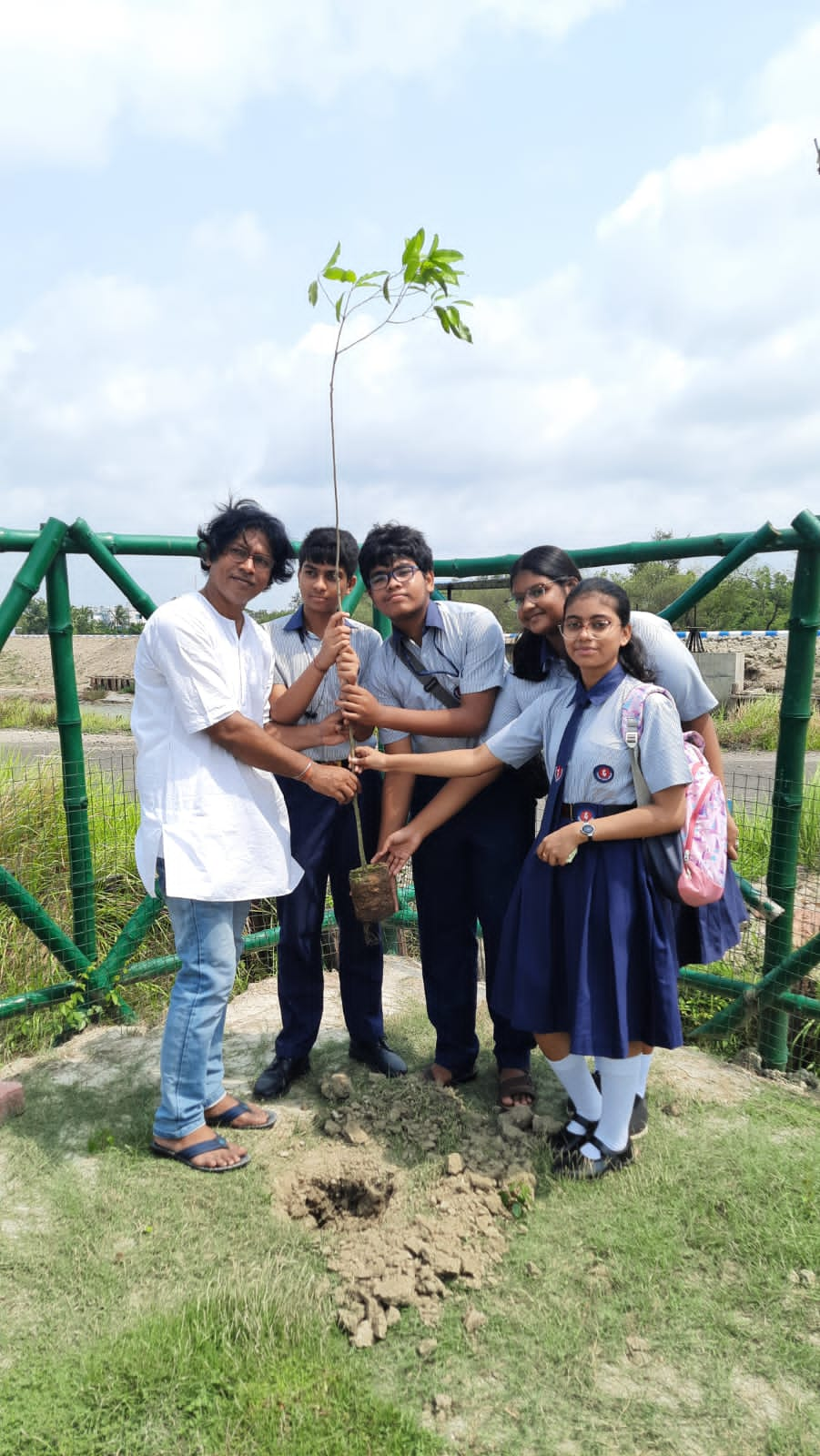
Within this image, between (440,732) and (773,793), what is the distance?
Result: 1280 mm

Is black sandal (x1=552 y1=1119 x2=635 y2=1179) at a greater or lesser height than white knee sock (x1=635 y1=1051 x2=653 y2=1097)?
lesser

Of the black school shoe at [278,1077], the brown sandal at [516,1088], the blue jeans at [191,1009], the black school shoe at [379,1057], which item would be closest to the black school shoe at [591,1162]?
the brown sandal at [516,1088]

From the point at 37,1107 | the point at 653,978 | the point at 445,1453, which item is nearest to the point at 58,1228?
the point at 37,1107

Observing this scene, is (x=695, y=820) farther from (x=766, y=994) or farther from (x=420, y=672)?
(x=766, y=994)

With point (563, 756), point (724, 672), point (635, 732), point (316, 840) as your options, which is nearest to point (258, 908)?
point (316, 840)

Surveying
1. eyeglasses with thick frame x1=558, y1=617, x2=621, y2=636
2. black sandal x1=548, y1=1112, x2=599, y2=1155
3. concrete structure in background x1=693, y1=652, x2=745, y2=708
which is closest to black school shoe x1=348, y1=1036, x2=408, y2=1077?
black sandal x1=548, y1=1112, x2=599, y2=1155

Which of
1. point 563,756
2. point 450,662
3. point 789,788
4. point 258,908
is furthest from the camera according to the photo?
point 258,908

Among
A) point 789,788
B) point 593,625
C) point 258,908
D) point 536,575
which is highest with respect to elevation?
point 536,575

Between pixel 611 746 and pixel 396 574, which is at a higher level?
pixel 396 574

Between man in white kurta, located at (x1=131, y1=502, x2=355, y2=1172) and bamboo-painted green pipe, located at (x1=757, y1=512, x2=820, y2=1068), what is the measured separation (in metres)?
1.72

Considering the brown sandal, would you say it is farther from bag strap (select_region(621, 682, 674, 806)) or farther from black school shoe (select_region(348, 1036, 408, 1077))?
bag strap (select_region(621, 682, 674, 806))

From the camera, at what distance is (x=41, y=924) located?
3.50 meters

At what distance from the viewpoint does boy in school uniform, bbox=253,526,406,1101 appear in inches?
123

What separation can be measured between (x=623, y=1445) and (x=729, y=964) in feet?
7.35
